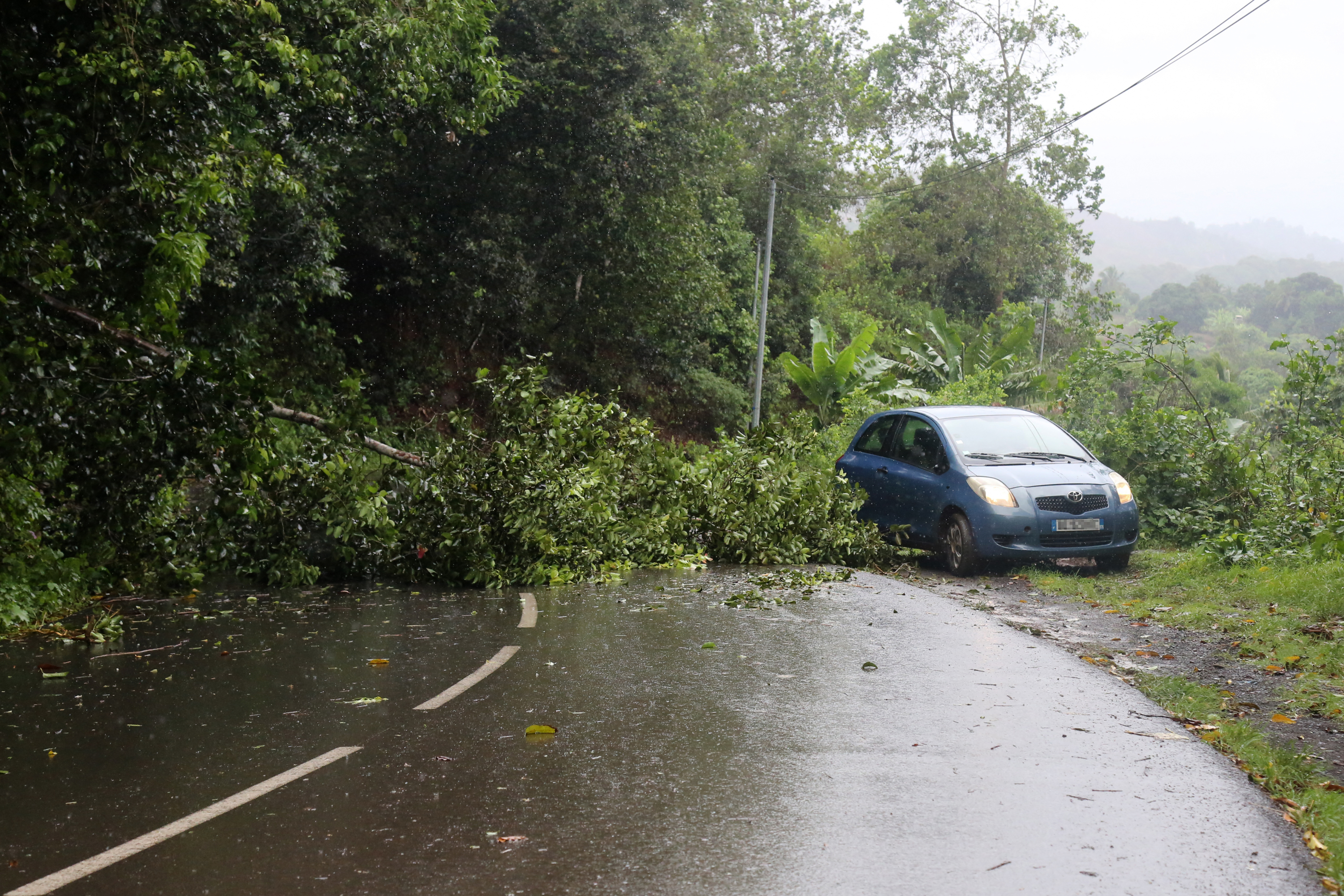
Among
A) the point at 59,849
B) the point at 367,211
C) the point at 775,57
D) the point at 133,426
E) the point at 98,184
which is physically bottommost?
the point at 59,849

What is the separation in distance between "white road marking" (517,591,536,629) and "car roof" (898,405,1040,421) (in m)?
5.62

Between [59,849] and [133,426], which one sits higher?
[133,426]

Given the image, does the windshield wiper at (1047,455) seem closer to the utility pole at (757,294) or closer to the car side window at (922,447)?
the car side window at (922,447)

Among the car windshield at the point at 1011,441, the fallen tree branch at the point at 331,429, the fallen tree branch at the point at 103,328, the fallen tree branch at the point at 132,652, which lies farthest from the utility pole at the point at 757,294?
the fallen tree branch at the point at 132,652

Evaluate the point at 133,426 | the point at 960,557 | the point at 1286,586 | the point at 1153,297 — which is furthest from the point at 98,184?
the point at 1153,297

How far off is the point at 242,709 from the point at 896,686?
148 inches

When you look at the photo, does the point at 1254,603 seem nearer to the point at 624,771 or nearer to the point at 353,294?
the point at 624,771

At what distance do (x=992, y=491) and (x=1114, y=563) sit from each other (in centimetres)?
170

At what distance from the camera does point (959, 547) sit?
12.9 metres

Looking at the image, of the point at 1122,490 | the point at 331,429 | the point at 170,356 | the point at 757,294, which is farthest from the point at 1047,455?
the point at 757,294

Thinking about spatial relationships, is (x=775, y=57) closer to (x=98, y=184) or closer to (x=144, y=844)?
(x=98, y=184)

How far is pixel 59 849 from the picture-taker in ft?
14.1

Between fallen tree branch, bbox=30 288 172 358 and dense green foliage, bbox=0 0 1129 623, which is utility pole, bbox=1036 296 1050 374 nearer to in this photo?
dense green foliage, bbox=0 0 1129 623

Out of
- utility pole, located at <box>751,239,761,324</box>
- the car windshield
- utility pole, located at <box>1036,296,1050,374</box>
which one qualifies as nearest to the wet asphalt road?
the car windshield
